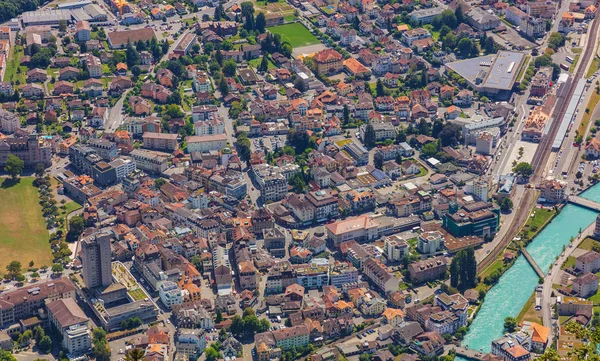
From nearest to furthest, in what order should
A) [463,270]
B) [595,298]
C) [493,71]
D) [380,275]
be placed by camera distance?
[595,298]
[463,270]
[380,275]
[493,71]

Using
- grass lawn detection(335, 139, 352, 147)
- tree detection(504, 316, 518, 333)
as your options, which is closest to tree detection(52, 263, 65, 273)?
grass lawn detection(335, 139, 352, 147)

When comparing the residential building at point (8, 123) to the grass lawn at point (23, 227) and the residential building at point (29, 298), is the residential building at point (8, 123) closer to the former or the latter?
the grass lawn at point (23, 227)

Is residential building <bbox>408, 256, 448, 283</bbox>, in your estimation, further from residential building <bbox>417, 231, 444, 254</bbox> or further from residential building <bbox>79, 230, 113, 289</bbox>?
residential building <bbox>79, 230, 113, 289</bbox>

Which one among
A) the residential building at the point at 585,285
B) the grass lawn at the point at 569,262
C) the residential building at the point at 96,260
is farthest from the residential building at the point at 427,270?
the residential building at the point at 96,260

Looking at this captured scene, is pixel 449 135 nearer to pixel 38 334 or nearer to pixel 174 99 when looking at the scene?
pixel 174 99

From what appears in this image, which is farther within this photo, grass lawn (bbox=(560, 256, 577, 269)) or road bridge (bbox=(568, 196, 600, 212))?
road bridge (bbox=(568, 196, 600, 212))

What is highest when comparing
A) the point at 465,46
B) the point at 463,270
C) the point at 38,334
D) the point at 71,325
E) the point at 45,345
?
the point at 465,46

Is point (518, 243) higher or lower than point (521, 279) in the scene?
higher

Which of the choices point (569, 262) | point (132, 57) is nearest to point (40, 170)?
point (132, 57)
